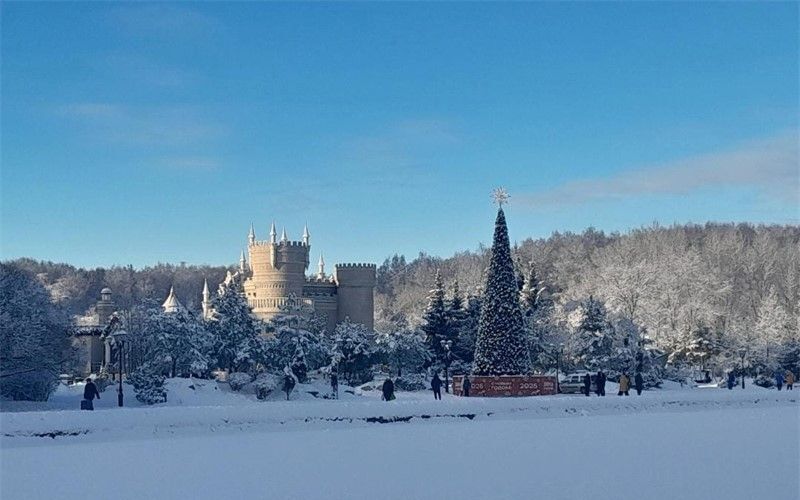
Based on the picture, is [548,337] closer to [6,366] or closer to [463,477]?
[6,366]

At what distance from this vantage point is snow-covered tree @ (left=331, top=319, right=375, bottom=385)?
4072 cm

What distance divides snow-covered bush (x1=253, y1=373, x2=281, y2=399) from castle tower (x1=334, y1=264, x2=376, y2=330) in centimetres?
2858

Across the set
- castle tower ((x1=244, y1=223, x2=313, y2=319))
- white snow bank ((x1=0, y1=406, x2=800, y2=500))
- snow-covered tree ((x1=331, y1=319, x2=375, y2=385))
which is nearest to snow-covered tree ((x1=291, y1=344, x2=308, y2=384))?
snow-covered tree ((x1=331, y1=319, x2=375, y2=385))

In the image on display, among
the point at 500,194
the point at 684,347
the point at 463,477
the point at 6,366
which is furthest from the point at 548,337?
the point at 463,477

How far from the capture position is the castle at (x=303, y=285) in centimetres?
6194

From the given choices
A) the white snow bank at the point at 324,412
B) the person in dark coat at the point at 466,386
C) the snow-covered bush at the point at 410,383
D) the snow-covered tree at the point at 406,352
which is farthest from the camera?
the snow-covered tree at the point at 406,352

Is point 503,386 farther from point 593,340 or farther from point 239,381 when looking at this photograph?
point 593,340

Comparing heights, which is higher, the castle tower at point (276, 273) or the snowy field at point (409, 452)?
the castle tower at point (276, 273)

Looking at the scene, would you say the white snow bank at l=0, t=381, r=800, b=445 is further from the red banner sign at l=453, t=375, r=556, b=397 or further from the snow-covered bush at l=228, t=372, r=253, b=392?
the red banner sign at l=453, t=375, r=556, b=397

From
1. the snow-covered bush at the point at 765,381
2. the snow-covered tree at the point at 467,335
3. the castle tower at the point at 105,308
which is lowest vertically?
the snow-covered bush at the point at 765,381

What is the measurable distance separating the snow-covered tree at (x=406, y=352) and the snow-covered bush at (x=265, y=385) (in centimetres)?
817

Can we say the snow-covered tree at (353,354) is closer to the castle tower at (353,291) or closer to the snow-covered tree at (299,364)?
the snow-covered tree at (299,364)

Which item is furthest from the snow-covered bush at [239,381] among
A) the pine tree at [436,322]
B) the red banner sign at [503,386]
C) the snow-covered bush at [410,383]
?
the pine tree at [436,322]

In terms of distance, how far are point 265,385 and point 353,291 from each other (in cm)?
2978
